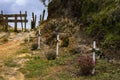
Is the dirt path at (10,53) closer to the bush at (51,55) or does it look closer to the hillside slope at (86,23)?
the bush at (51,55)

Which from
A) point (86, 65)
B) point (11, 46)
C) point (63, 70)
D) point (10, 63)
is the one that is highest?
point (11, 46)

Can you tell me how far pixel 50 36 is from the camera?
28688 millimetres

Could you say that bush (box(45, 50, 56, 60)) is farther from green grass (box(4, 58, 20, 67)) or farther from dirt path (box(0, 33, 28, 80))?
dirt path (box(0, 33, 28, 80))

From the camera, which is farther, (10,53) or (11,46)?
(11,46)

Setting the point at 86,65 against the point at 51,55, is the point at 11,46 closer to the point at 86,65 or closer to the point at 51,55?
the point at 51,55

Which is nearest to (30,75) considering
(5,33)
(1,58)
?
(1,58)

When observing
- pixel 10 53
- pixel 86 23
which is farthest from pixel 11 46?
pixel 86 23

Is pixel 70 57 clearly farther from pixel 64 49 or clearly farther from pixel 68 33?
pixel 68 33

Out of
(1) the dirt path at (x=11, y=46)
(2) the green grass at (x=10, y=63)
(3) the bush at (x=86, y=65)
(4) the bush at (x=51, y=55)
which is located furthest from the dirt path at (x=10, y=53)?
(3) the bush at (x=86, y=65)

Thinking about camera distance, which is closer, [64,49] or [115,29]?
[115,29]

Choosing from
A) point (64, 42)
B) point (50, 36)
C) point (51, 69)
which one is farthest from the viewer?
point (50, 36)

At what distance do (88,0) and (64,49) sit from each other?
431 centimetres

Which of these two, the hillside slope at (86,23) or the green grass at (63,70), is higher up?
the hillside slope at (86,23)

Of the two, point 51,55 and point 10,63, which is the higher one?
point 51,55
